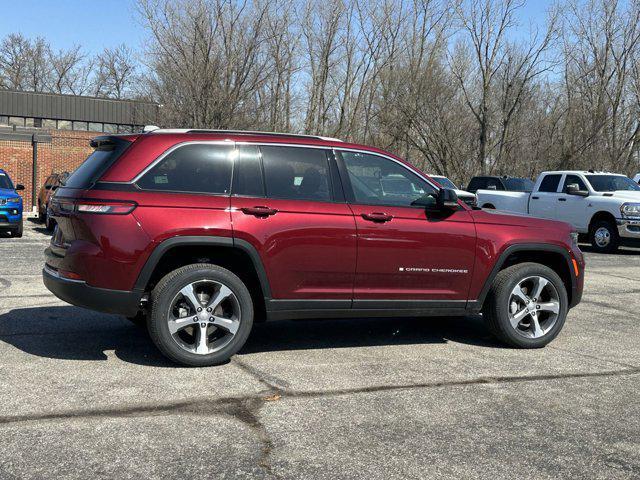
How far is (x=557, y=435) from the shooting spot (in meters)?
4.20

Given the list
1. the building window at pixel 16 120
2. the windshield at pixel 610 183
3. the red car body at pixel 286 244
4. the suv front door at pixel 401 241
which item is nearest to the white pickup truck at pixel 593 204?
the windshield at pixel 610 183

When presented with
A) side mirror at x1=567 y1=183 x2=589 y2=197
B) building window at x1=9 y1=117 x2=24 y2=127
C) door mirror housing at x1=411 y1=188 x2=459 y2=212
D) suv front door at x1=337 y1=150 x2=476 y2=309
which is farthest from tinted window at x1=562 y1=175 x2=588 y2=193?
building window at x1=9 y1=117 x2=24 y2=127

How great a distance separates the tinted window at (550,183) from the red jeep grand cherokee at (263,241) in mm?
12124

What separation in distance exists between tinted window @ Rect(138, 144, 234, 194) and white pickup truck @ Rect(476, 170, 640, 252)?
500 inches

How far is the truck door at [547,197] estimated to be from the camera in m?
17.7

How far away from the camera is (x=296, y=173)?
19.0 feet

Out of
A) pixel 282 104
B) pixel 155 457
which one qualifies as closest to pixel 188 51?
pixel 282 104

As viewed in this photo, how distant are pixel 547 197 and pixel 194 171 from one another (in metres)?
14.1

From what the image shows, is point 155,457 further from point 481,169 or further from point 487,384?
point 481,169

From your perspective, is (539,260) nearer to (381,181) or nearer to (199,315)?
(381,181)

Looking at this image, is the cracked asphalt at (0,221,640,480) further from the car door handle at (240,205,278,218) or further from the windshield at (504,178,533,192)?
the windshield at (504,178,533,192)

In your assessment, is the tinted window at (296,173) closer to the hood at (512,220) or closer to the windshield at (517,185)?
the hood at (512,220)

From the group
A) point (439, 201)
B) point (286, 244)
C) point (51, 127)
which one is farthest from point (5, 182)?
point (51, 127)

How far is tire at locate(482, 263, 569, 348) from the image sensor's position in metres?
6.32
